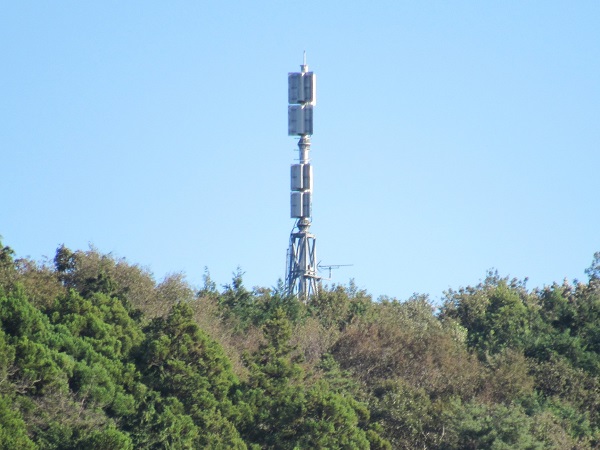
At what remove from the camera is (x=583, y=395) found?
51.0 metres

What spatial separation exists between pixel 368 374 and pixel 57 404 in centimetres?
1583

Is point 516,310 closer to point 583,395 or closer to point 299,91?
point 583,395

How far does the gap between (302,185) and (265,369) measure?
2755cm

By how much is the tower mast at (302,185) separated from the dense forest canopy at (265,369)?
6512mm

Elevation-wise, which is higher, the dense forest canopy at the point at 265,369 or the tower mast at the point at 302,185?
the tower mast at the point at 302,185

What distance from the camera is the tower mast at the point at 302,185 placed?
69125 millimetres

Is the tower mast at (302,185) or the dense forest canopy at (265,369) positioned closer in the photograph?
the dense forest canopy at (265,369)

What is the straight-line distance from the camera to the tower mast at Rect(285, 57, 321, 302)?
69.1 metres

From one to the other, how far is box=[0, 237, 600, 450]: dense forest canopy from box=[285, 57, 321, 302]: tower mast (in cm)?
651

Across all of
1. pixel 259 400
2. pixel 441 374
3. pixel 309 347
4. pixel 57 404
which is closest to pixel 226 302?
pixel 309 347

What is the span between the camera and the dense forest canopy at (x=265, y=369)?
37.9 m

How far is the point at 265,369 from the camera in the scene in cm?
4350

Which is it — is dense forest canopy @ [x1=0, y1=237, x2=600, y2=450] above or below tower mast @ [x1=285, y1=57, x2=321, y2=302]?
below

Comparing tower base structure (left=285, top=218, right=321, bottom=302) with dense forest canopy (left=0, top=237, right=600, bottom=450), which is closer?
dense forest canopy (left=0, top=237, right=600, bottom=450)
